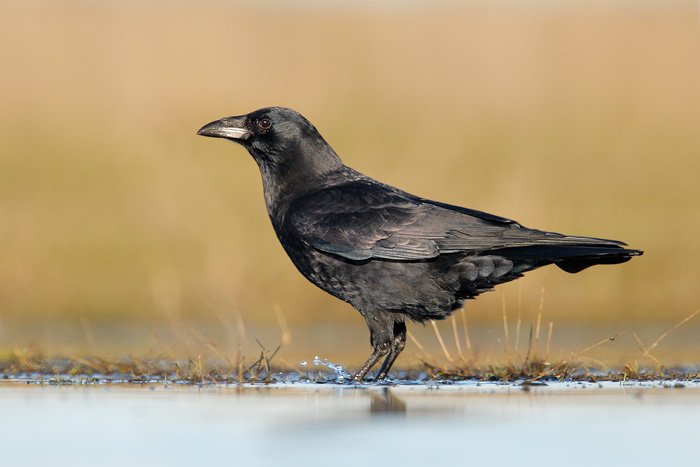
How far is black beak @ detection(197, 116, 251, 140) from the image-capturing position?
6655mm

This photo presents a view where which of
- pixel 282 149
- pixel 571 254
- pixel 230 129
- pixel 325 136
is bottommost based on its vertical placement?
pixel 571 254

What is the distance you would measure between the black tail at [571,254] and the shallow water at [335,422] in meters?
0.70

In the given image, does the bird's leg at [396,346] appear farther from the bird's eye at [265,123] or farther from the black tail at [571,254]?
the bird's eye at [265,123]

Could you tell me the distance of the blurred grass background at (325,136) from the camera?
949cm

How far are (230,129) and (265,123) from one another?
0.79ft

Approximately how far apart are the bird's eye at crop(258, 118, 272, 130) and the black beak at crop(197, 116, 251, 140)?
0.09 metres

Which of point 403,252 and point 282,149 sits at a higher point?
point 282,149

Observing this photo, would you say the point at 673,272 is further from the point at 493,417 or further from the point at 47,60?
the point at 47,60

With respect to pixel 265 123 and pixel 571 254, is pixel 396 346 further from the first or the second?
pixel 265 123

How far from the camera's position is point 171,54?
715 inches

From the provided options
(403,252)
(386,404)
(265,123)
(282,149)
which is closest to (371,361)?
(403,252)

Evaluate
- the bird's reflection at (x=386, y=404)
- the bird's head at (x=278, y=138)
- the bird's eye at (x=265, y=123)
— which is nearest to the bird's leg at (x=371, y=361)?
the bird's reflection at (x=386, y=404)

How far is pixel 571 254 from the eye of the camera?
18.6ft

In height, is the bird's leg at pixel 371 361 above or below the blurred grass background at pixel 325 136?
below
